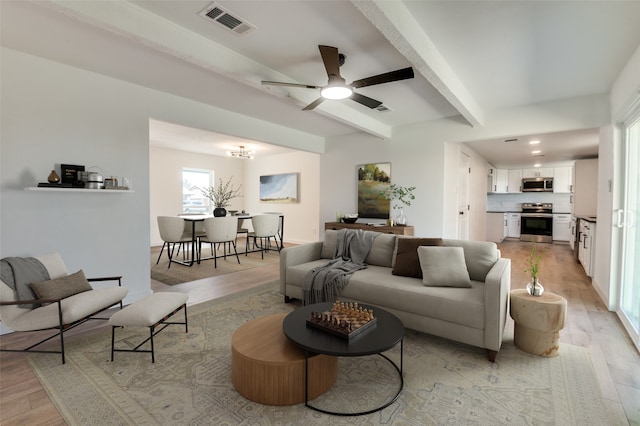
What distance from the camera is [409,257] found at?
3.09 meters

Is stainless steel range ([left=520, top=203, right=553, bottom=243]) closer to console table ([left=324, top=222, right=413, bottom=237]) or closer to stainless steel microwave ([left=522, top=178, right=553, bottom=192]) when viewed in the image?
stainless steel microwave ([left=522, top=178, right=553, bottom=192])

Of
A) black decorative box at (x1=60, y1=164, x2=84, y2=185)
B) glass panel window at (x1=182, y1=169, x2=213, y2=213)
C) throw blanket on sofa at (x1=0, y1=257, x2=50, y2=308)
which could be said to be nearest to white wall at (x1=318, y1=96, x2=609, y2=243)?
glass panel window at (x1=182, y1=169, x2=213, y2=213)

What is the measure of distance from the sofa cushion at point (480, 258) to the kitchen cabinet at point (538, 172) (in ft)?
25.5

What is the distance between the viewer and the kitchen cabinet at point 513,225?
9.30 meters

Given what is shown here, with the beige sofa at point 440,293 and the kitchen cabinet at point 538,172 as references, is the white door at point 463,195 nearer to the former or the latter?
the beige sofa at point 440,293

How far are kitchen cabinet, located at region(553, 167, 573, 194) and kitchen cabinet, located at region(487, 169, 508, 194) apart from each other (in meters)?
1.20

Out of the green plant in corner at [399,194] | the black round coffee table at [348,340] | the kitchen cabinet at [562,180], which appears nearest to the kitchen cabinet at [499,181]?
the kitchen cabinet at [562,180]

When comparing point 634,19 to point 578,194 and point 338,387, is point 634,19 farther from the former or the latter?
point 578,194

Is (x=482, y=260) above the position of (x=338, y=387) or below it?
above

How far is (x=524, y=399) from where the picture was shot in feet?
6.10

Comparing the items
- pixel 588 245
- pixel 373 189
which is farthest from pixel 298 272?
pixel 588 245

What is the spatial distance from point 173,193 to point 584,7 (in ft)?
27.0

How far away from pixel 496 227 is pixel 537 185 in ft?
5.40

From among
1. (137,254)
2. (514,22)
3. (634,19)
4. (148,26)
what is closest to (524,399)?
(514,22)
